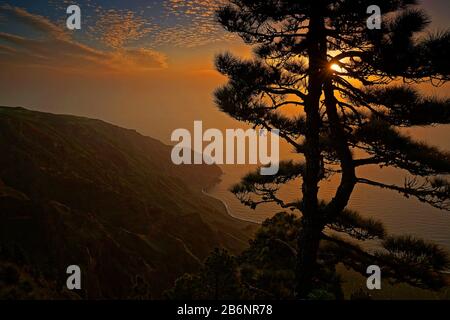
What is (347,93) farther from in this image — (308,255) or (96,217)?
(96,217)

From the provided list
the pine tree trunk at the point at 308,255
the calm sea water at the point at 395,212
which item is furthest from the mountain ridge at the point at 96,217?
the pine tree trunk at the point at 308,255

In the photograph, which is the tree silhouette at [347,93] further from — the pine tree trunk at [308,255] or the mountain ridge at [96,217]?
the mountain ridge at [96,217]

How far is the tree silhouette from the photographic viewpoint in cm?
643

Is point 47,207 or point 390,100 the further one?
point 47,207

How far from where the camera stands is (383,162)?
24.1 ft

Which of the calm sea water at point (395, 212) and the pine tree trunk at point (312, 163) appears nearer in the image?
the pine tree trunk at point (312, 163)

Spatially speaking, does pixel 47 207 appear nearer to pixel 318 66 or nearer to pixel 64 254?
pixel 64 254

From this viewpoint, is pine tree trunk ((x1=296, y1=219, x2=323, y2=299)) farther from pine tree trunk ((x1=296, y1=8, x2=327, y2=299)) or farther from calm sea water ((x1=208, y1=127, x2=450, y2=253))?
calm sea water ((x1=208, y1=127, x2=450, y2=253))

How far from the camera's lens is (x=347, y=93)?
748 cm

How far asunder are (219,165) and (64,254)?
126 metres

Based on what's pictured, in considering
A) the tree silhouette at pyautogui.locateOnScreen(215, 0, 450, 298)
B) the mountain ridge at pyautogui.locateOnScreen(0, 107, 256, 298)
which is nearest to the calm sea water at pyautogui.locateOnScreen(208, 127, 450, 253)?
the mountain ridge at pyautogui.locateOnScreen(0, 107, 256, 298)

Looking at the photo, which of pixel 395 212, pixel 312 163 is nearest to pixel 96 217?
pixel 395 212

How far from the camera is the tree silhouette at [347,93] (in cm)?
643
